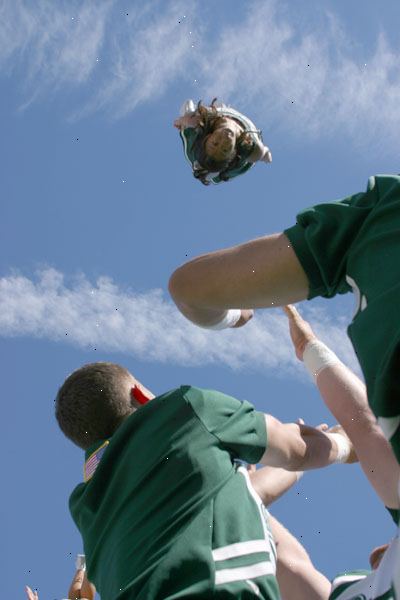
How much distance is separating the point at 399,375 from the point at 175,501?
1314 millimetres

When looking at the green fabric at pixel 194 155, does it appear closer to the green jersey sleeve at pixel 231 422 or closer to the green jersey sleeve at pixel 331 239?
A: the green jersey sleeve at pixel 231 422

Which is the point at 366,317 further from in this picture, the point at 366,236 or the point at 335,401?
the point at 335,401

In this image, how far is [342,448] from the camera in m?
4.02

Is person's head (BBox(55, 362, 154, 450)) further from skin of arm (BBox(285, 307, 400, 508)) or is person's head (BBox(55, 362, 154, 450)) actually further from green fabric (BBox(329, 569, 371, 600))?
green fabric (BBox(329, 569, 371, 600))

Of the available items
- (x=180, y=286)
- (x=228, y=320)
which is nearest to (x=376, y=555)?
(x=228, y=320)

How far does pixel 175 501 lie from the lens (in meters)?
3.21

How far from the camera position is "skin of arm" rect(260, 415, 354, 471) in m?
3.57

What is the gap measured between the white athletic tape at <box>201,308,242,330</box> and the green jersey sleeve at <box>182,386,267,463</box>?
11.7 inches

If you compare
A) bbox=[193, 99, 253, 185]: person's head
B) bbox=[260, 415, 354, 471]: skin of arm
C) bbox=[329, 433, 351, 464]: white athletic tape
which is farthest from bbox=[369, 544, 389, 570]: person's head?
bbox=[193, 99, 253, 185]: person's head

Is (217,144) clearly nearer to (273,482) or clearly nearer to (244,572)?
(273,482)

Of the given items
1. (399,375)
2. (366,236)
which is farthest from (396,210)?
(399,375)

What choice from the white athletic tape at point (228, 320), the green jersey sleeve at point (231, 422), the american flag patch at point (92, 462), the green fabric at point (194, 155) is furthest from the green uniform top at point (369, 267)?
the green fabric at point (194, 155)

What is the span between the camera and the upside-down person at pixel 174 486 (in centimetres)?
299

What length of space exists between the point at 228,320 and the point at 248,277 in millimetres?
810
